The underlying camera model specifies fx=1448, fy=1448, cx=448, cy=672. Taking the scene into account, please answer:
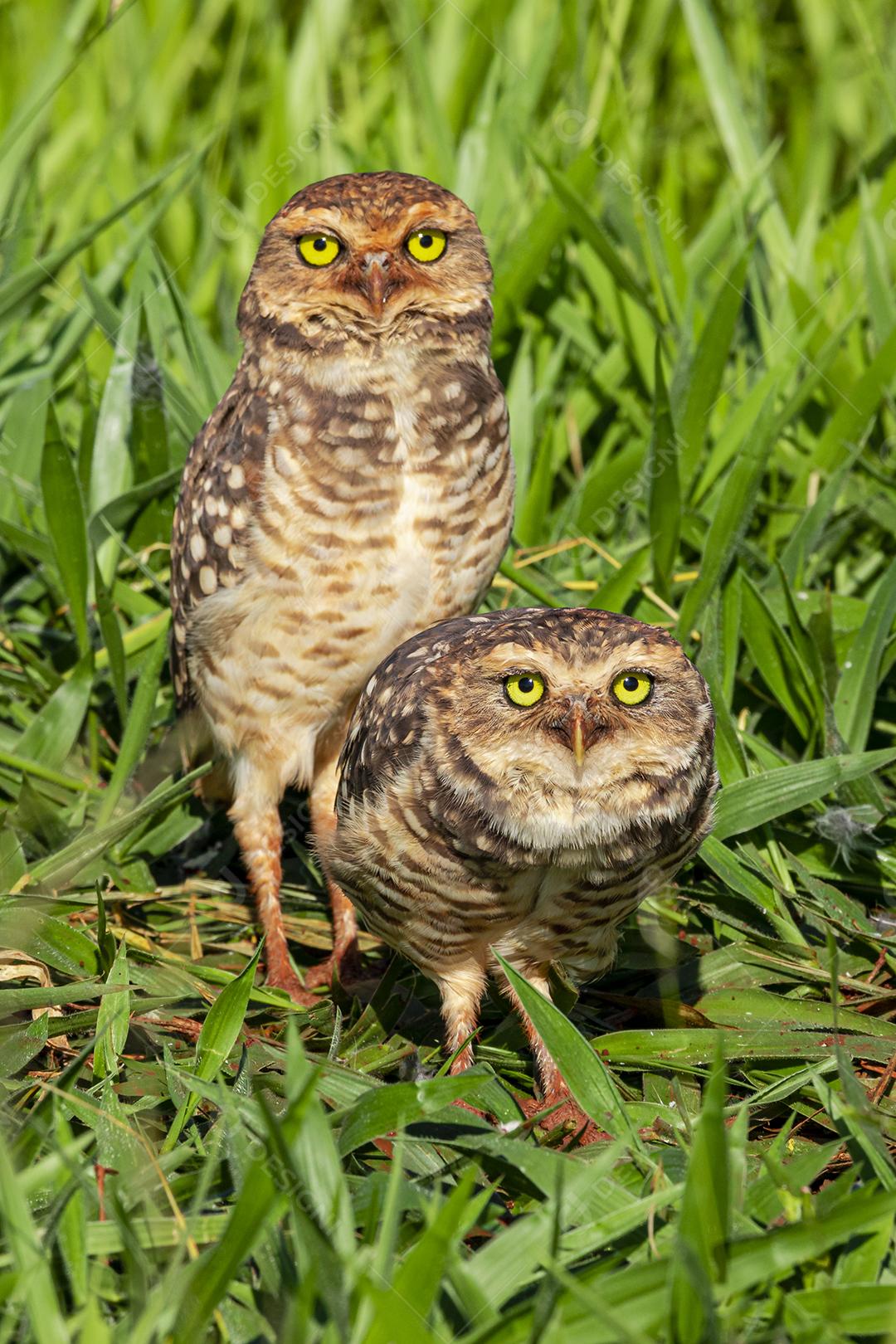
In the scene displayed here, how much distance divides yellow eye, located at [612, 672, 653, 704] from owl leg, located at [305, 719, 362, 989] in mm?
1115

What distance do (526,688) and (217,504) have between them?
4.15ft

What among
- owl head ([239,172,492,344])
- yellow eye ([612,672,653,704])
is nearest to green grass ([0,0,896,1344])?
yellow eye ([612,672,653,704])

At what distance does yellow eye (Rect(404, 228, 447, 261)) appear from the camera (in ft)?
10.5

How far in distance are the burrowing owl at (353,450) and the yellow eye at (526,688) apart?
864 mm

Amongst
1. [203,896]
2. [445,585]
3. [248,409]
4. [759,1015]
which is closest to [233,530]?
[248,409]

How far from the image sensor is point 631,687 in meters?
2.43

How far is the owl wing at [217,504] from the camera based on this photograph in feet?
11.0

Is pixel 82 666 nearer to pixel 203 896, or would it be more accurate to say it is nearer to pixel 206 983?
pixel 203 896

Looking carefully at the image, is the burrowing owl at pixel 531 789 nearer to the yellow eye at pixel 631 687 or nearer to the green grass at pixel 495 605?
the yellow eye at pixel 631 687

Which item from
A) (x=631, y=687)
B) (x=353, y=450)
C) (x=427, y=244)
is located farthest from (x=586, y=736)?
(x=427, y=244)

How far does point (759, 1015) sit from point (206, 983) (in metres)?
1.19

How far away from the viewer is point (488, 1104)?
105 inches

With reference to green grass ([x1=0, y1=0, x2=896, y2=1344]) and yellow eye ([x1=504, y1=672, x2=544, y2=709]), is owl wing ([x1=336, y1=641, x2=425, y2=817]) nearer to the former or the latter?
yellow eye ([x1=504, y1=672, x2=544, y2=709])

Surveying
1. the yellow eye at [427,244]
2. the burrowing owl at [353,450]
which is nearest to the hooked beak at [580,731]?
the burrowing owl at [353,450]
